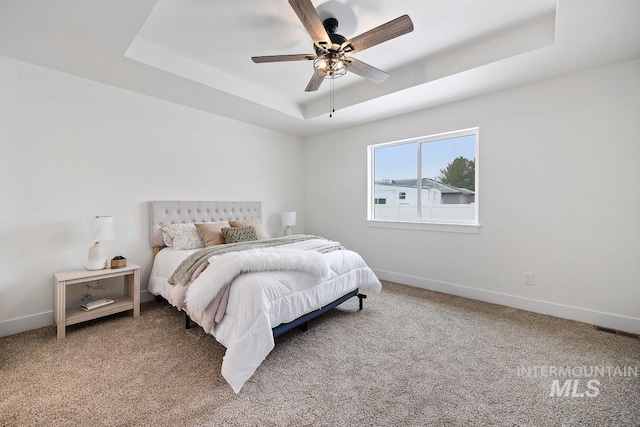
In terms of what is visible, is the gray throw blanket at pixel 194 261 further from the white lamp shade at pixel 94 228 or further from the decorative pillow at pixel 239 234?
the white lamp shade at pixel 94 228

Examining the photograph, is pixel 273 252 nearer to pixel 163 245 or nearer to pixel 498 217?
pixel 163 245

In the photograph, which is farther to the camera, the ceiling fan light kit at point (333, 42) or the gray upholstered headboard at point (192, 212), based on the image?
the gray upholstered headboard at point (192, 212)

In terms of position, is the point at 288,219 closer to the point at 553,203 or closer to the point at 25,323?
the point at 25,323

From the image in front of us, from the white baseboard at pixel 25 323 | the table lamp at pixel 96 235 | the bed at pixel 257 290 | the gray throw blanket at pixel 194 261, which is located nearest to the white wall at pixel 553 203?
the bed at pixel 257 290

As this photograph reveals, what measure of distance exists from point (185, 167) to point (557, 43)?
4041 mm

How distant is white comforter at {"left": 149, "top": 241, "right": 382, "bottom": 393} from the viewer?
174cm

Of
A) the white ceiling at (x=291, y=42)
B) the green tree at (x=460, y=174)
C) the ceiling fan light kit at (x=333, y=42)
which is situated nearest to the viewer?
the ceiling fan light kit at (x=333, y=42)

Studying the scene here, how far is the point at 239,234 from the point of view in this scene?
3291 millimetres

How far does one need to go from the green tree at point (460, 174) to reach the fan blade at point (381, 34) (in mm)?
2152

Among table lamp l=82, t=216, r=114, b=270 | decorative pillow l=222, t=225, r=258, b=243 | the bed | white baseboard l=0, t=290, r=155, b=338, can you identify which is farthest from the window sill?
white baseboard l=0, t=290, r=155, b=338

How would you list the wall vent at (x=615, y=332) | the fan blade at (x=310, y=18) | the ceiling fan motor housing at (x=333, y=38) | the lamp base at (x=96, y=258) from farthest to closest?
the lamp base at (x=96, y=258) → the wall vent at (x=615, y=332) → the ceiling fan motor housing at (x=333, y=38) → the fan blade at (x=310, y=18)

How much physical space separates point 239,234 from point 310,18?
7.67ft

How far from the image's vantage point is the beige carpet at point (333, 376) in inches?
59.4

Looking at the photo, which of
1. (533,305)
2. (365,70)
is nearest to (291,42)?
(365,70)
